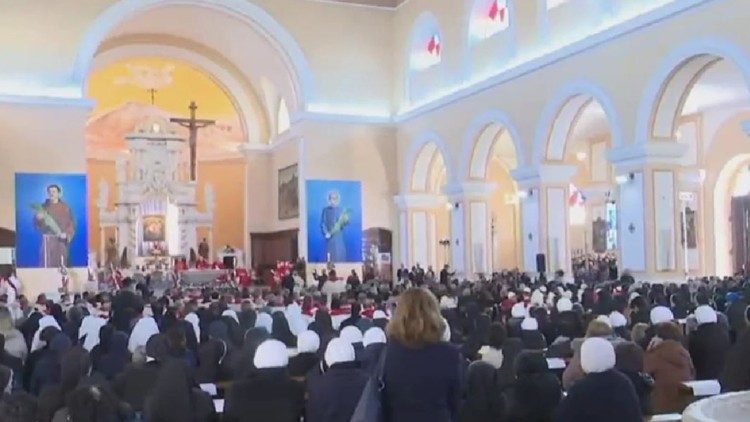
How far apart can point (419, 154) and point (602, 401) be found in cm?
2490

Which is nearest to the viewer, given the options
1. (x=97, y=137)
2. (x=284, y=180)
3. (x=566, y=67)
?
(x=566, y=67)

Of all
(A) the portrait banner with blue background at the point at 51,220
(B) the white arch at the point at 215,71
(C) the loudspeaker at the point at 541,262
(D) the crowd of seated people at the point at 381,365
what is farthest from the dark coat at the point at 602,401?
(B) the white arch at the point at 215,71

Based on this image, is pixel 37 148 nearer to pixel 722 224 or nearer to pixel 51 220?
pixel 51 220

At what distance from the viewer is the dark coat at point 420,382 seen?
183 inches

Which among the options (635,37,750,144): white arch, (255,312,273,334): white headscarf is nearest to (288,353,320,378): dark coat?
(255,312,273,334): white headscarf

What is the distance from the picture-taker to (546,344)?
10.2 m

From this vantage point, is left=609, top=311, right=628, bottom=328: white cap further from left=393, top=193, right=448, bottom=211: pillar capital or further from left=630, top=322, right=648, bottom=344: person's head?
left=393, top=193, right=448, bottom=211: pillar capital

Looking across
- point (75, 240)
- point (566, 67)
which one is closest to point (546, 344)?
point (566, 67)

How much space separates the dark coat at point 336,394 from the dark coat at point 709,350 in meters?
4.28

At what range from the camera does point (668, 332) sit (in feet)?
26.0

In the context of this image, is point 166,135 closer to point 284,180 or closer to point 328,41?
point 284,180

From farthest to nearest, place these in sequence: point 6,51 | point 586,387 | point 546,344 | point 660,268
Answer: point 6,51 → point 660,268 → point 546,344 → point 586,387

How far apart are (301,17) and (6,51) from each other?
8.99 meters

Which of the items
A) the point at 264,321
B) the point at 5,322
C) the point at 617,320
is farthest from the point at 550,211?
the point at 5,322
